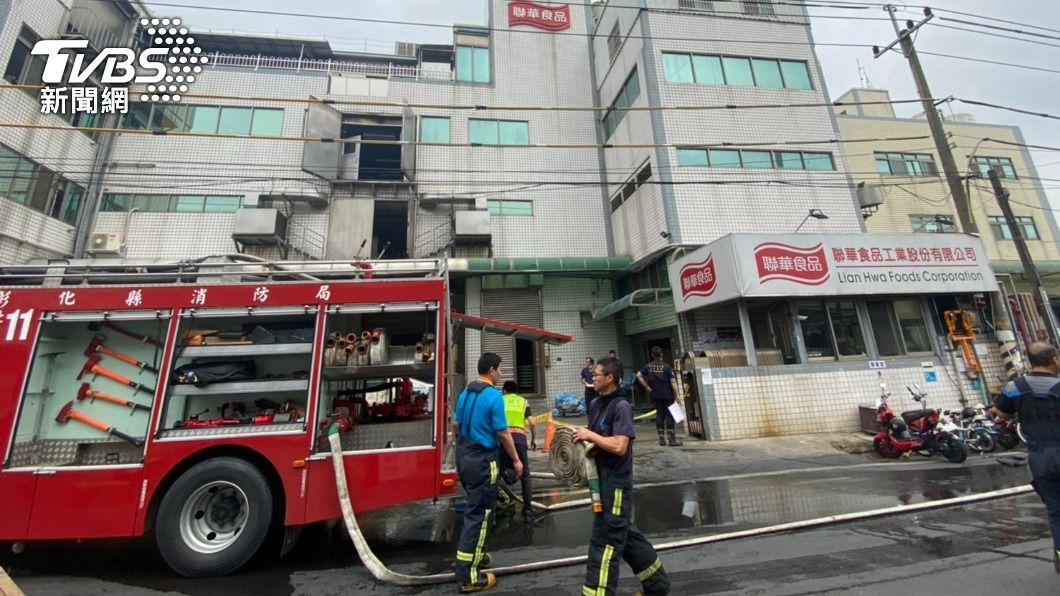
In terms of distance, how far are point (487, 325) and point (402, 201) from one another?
1109cm

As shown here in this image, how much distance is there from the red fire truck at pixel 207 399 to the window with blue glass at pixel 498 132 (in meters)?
13.9

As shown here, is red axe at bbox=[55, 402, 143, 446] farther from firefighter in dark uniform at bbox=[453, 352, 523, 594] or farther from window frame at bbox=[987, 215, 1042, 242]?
window frame at bbox=[987, 215, 1042, 242]

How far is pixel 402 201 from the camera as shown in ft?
53.9

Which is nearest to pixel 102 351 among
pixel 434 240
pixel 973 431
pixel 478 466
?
pixel 478 466

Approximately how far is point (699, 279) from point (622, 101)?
8765 mm

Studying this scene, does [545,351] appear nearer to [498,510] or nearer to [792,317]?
[792,317]

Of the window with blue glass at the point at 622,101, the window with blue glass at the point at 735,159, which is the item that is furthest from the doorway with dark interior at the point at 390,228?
the window with blue glass at the point at 735,159

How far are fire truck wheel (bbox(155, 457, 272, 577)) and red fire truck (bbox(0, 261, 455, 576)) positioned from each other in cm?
1

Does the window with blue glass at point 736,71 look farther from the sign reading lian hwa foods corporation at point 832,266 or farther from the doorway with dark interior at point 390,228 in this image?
the doorway with dark interior at point 390,228

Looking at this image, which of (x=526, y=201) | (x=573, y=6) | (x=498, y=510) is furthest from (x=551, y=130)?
(x=498, y=510)

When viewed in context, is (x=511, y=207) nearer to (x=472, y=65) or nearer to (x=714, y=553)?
(x=472, y=65)

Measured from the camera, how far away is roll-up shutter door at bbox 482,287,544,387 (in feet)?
50.6

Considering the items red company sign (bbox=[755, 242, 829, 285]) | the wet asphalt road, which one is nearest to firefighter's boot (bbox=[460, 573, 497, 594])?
the wet asphalt road

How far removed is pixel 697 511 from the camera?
17.6 ft
